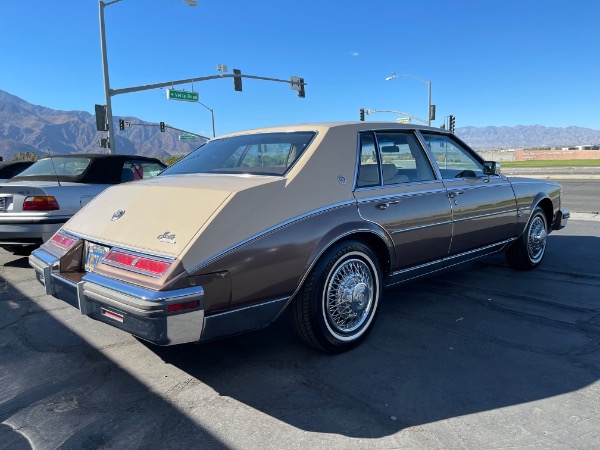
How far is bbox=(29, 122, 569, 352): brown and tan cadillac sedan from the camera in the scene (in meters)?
2.45

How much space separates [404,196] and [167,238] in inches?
74.1

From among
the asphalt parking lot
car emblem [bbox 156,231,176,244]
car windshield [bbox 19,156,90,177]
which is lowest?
the asphalt parking lot

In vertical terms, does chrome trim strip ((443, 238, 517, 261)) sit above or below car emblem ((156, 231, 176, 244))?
below

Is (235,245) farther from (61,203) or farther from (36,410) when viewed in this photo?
(61,203)

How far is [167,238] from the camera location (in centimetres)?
255

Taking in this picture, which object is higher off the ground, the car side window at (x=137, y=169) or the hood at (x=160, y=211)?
the car side window at (x=137, y=169)

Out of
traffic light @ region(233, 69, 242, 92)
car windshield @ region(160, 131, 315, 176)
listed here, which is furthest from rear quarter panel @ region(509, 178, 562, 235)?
traffic light @ region(233, 69, 242, 92)

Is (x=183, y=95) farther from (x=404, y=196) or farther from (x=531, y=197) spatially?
(x=404, y=196)

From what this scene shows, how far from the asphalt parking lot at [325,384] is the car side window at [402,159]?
119cm

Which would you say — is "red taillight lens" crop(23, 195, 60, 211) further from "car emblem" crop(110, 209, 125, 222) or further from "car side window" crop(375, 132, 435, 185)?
"car side window" crop(375, 132, 435, 185)

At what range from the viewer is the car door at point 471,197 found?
13.2ft

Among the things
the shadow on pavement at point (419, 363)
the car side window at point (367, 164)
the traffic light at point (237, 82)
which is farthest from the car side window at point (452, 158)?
the traffic light at point (237, 82)

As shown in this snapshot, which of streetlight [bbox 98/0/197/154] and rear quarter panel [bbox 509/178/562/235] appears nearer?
rear quarter panel [bbox 509/178/562/235]

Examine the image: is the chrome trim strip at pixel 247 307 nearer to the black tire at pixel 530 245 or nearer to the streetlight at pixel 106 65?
the black tire at pixel 530 245
